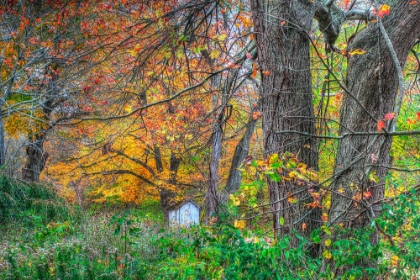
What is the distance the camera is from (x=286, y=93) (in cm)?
401

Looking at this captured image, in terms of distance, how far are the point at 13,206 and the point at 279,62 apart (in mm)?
6618

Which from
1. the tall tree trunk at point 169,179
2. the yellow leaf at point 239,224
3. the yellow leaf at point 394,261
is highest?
the tall tree trunk at point 169,179

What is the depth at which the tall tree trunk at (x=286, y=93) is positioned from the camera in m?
3.96

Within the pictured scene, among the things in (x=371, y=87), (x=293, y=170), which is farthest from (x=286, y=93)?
(x=293, y=170)

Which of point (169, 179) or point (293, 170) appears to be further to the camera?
point (169, 179)

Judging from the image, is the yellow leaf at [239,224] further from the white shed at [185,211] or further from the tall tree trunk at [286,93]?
the white shed at [185,211]

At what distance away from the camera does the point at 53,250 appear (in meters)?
3.94

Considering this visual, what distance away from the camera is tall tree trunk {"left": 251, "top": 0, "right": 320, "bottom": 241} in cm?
396

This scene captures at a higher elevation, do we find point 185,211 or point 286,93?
point 286,93

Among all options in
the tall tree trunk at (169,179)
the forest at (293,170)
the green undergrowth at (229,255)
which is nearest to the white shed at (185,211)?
the tall tree trunk at (169,179)

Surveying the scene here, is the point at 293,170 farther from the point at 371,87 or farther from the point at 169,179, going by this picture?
the point at 169,179

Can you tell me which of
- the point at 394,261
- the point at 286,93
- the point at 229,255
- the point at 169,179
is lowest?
the point at 394,261

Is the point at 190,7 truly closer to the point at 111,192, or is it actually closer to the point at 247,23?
the point at 247,23

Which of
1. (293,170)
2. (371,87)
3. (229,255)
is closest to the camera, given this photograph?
(229,255)
